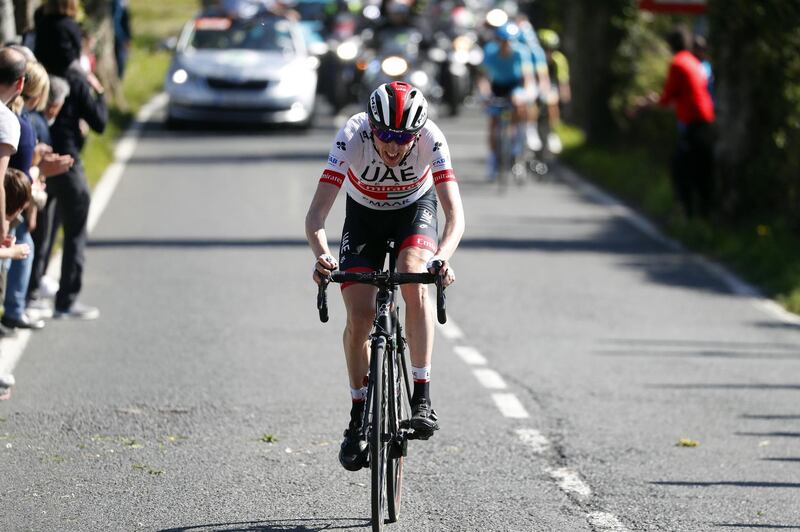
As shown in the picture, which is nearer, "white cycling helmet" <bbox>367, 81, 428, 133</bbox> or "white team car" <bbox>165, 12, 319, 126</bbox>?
"white cycling helmet" <bbox>367, 81, 428, 133</bbox>

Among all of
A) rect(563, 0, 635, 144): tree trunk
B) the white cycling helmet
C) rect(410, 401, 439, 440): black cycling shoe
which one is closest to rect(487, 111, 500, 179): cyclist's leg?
rect(563, 0, 635, 144): tree trunk

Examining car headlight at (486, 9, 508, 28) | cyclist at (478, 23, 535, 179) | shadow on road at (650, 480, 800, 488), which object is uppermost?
shadow on road at (650, 480, 800, 488)

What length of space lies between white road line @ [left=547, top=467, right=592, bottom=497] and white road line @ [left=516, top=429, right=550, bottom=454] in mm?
445

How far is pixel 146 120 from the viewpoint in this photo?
29.7m

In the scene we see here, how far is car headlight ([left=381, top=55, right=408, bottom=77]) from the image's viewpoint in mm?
27719

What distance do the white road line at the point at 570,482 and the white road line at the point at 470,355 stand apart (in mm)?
2959

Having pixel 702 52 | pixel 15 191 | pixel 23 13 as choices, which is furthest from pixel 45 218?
pixel 702 52

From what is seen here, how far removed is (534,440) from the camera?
9.06 metres

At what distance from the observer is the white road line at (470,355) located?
37.2ft

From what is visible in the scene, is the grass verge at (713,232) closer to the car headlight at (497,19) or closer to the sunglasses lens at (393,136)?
the car headlight at (497,19)

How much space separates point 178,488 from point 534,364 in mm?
4091

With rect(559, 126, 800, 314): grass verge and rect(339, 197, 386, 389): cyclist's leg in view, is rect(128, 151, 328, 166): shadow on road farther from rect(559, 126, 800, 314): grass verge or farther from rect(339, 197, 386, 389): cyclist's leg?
rect(339, 197, 386, 389): cyclist's leg

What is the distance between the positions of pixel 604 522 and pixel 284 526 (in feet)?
4.35

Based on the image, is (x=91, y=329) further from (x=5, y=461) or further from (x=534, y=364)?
(x=5, y=461)
